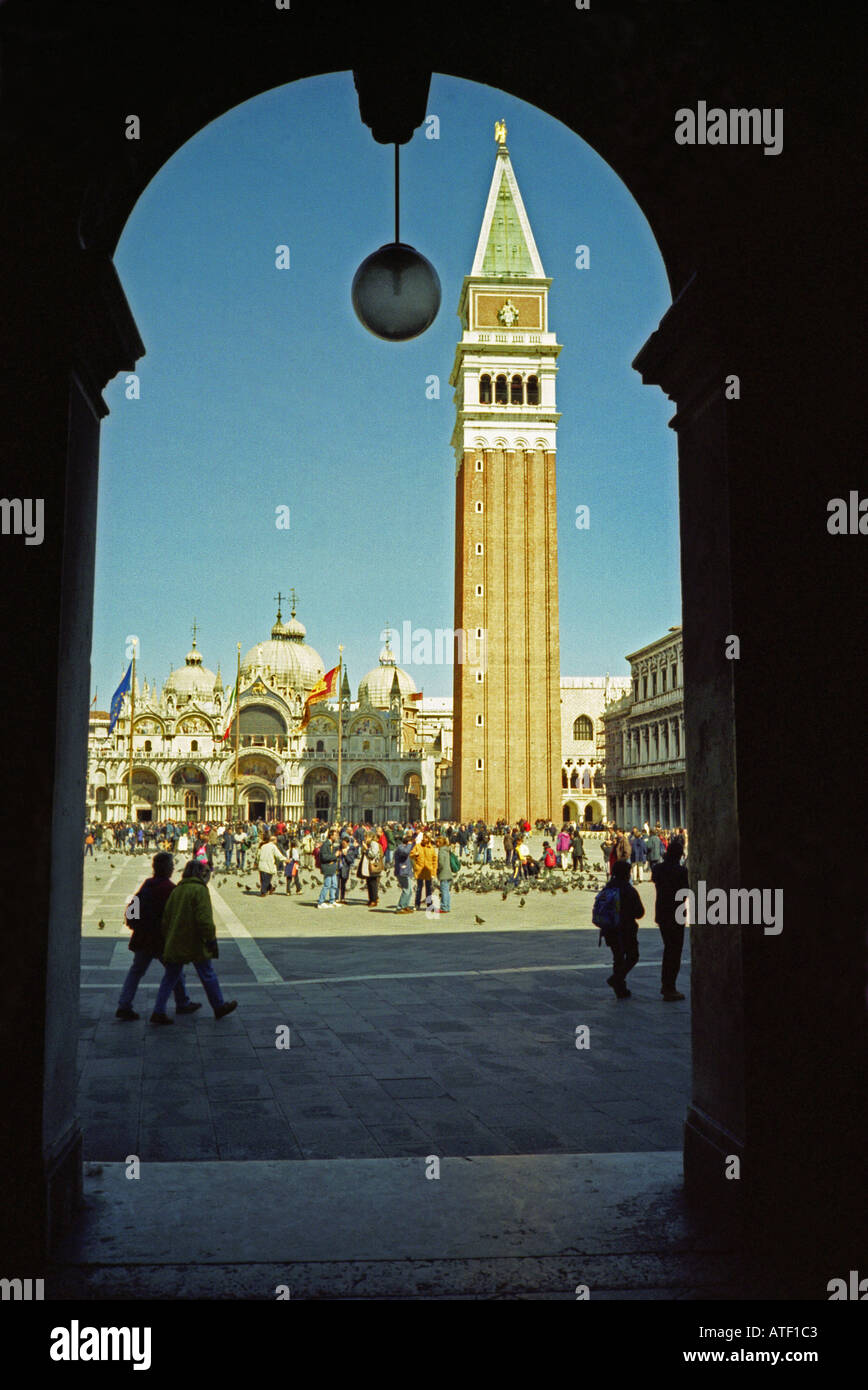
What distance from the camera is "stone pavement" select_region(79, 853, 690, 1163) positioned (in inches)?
179

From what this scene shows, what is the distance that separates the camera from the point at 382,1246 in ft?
9.57

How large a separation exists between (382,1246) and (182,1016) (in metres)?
5.17

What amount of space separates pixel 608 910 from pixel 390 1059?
10.0 feet

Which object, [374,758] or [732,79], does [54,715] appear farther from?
[374,758]

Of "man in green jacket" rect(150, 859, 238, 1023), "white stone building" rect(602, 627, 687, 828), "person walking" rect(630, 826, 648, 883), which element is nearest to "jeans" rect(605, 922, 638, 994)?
"man in green jacket" rect(150, 859, 238, 1023)

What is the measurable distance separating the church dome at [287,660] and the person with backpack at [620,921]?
66927 millimetres

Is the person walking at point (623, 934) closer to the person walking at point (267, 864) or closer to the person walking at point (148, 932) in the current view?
the person walking at point (148, 932)

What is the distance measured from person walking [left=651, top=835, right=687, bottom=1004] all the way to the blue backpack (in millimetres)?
339

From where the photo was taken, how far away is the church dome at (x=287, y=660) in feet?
251

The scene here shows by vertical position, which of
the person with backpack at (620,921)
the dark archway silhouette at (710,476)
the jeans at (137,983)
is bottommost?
the jeans at (137,983)

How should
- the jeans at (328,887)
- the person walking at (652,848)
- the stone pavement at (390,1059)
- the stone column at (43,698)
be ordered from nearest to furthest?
the stone column at (43,698)
the stone pavement at (390,1059)
the jeans at (328,887)
the person walking at (652,848)

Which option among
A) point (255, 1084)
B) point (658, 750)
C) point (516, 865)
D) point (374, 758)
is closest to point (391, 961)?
point (255, 1084)

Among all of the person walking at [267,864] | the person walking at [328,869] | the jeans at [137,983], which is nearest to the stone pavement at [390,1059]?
the jeans at [137,983]

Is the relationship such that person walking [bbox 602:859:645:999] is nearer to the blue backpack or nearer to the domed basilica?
the blue backpack
